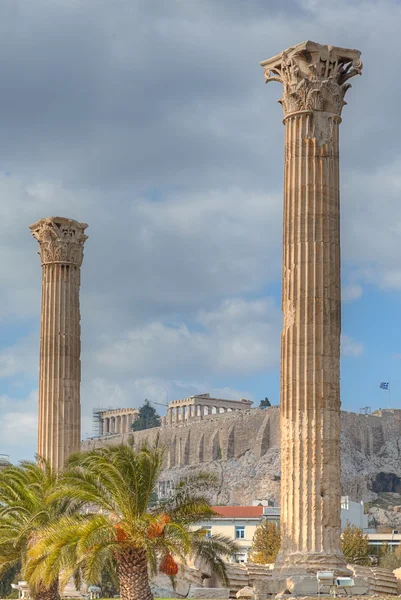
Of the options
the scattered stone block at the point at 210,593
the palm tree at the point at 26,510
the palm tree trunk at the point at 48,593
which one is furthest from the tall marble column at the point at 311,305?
the palm tree trunk at the point at 48,593

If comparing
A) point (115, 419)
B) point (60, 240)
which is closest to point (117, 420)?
point (115, 419)

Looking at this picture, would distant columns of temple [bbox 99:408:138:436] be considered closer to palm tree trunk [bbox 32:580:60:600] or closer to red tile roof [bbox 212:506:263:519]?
red tile roof [bbox 212:506:263:519]

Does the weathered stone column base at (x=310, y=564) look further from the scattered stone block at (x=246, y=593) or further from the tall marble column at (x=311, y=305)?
the scattered stone block at (x=246, y=593)

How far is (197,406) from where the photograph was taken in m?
166

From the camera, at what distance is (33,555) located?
2247cm

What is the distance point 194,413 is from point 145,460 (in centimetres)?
14271

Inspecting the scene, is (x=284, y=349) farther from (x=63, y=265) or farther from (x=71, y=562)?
(x=63, y=265)

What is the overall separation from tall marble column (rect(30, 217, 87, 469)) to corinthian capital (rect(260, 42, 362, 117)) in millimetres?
10131

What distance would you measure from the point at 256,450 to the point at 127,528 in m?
108

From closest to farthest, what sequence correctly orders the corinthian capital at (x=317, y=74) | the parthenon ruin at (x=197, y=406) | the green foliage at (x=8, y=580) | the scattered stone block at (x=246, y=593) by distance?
the scattered stone block at (x=246, y=593)
the corinthian capital at (x=317, y=74)
the green foliage at (x=8, y=580)
the parthenon ruin at (x=197, y=406)

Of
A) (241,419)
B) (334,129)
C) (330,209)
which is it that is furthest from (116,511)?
(241,419)

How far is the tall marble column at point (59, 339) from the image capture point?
31625 millimetres

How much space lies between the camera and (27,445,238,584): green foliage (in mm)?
21984

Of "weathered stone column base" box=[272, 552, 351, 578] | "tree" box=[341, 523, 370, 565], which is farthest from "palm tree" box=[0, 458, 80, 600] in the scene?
"tree" box=[341, 523, 370, 565]
